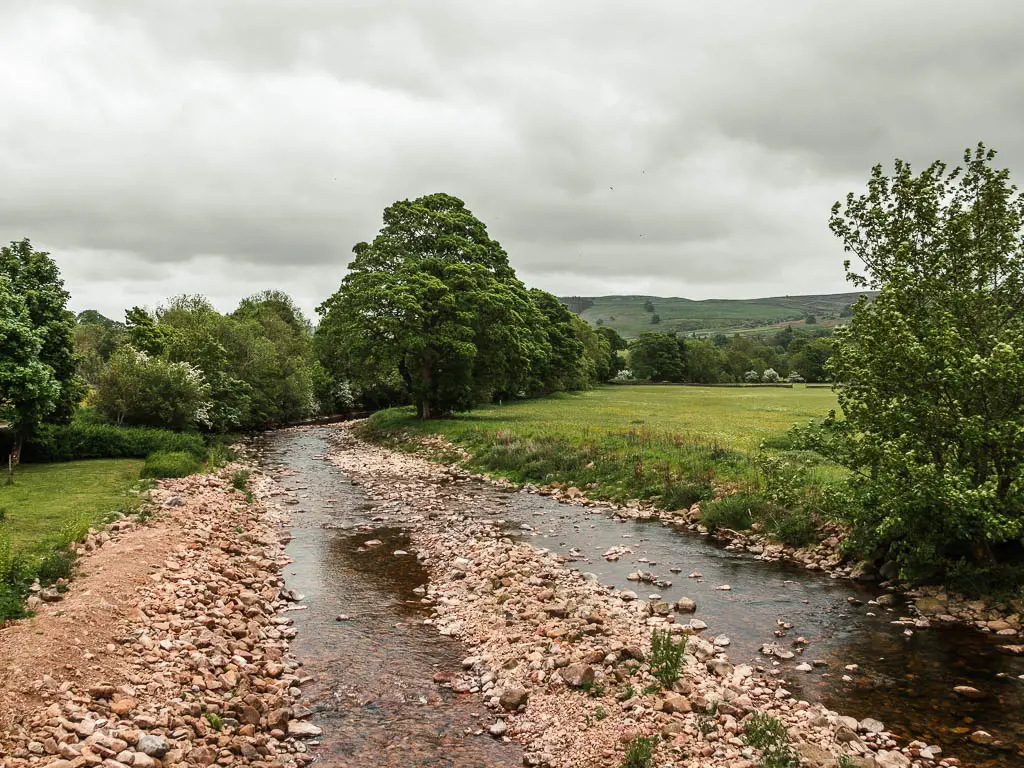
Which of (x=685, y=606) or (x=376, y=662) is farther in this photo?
(x=685, y=606)

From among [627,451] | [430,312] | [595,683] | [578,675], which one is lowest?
[595,683]

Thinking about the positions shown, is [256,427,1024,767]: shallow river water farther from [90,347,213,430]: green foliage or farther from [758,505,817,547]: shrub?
[90,347,213,430]: green foliage

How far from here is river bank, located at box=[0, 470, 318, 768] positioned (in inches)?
316

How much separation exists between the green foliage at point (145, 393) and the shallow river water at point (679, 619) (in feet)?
64.5

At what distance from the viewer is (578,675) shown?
10562 millimetres

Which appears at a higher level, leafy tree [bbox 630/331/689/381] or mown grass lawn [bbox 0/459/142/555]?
leafy tree [bbox 630/331/689/381]

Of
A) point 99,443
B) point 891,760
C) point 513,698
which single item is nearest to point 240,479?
point 99,443

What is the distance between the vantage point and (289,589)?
52.0 ft

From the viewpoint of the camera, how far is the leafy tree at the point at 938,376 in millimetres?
12914

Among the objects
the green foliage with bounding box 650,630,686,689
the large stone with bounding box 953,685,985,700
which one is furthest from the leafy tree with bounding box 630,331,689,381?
the large stone with bounding box 953,685,985,700

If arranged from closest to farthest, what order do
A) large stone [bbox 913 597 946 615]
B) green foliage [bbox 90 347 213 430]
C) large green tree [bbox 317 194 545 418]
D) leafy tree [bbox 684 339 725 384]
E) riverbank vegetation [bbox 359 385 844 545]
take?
large stone [bbox 913 597 946 615] → riverbank vegetation [bbox 359 385 844 545] → green foliage [bbox 90 347 213 430] → large green tree [bbox 317 194 545 418] → leafy tree [bbox 684 339 725 384]

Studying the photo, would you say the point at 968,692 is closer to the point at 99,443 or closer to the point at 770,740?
the point at 770,740

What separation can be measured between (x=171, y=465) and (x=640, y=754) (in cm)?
2466

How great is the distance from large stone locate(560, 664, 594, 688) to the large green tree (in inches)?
1348
